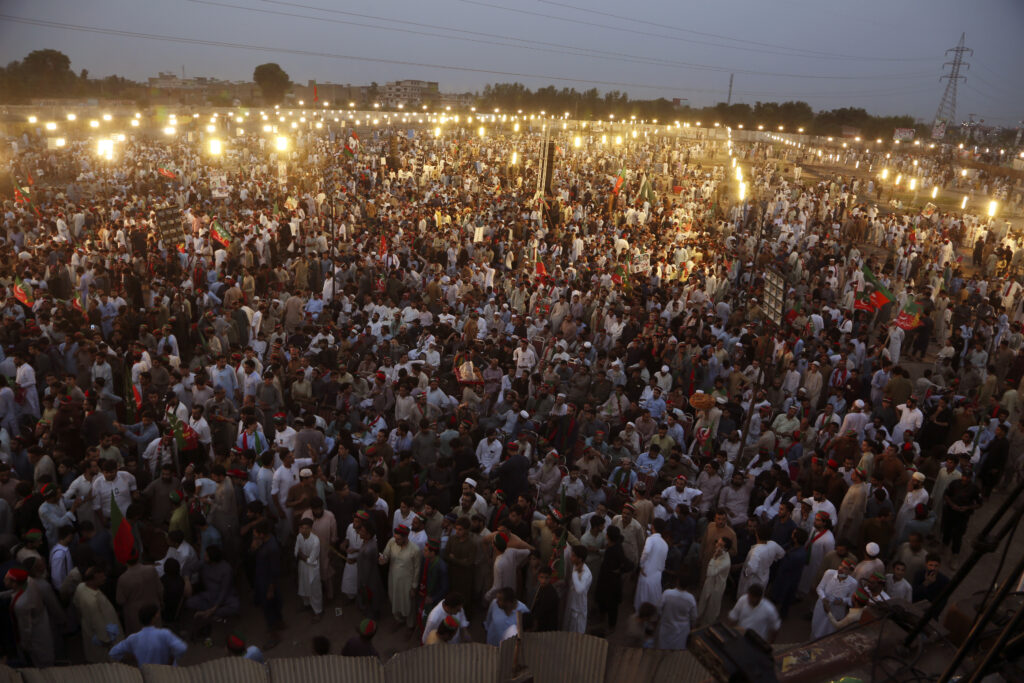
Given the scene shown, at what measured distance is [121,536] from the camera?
→ 17.9ft

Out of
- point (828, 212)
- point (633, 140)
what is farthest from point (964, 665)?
point (633, 140)

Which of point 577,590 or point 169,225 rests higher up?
point 169,225

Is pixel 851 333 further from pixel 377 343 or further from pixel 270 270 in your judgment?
pixel 270 270

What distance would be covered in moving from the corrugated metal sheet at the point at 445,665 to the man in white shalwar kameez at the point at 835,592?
3.20 metres

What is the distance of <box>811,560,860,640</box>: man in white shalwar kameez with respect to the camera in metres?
5.57

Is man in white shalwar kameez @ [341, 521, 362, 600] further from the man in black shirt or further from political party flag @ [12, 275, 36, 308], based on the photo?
political party flag @ [12, 275, 36, 308]

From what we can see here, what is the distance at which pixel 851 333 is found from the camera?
10992 millimetres

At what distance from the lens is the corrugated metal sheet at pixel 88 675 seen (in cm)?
369

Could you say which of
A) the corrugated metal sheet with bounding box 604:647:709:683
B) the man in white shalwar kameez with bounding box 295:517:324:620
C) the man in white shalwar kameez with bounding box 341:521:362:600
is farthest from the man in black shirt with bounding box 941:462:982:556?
the man in white shalwar kameez with bounding box 295:517:324:620

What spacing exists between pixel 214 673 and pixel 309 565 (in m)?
2.08

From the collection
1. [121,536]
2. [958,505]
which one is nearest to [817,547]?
[958,505]

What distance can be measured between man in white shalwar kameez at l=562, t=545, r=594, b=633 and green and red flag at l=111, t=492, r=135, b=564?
3.59 meters

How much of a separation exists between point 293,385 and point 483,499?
3.35 m

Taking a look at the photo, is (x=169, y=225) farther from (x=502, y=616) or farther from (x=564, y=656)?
(x=564, y=656)
